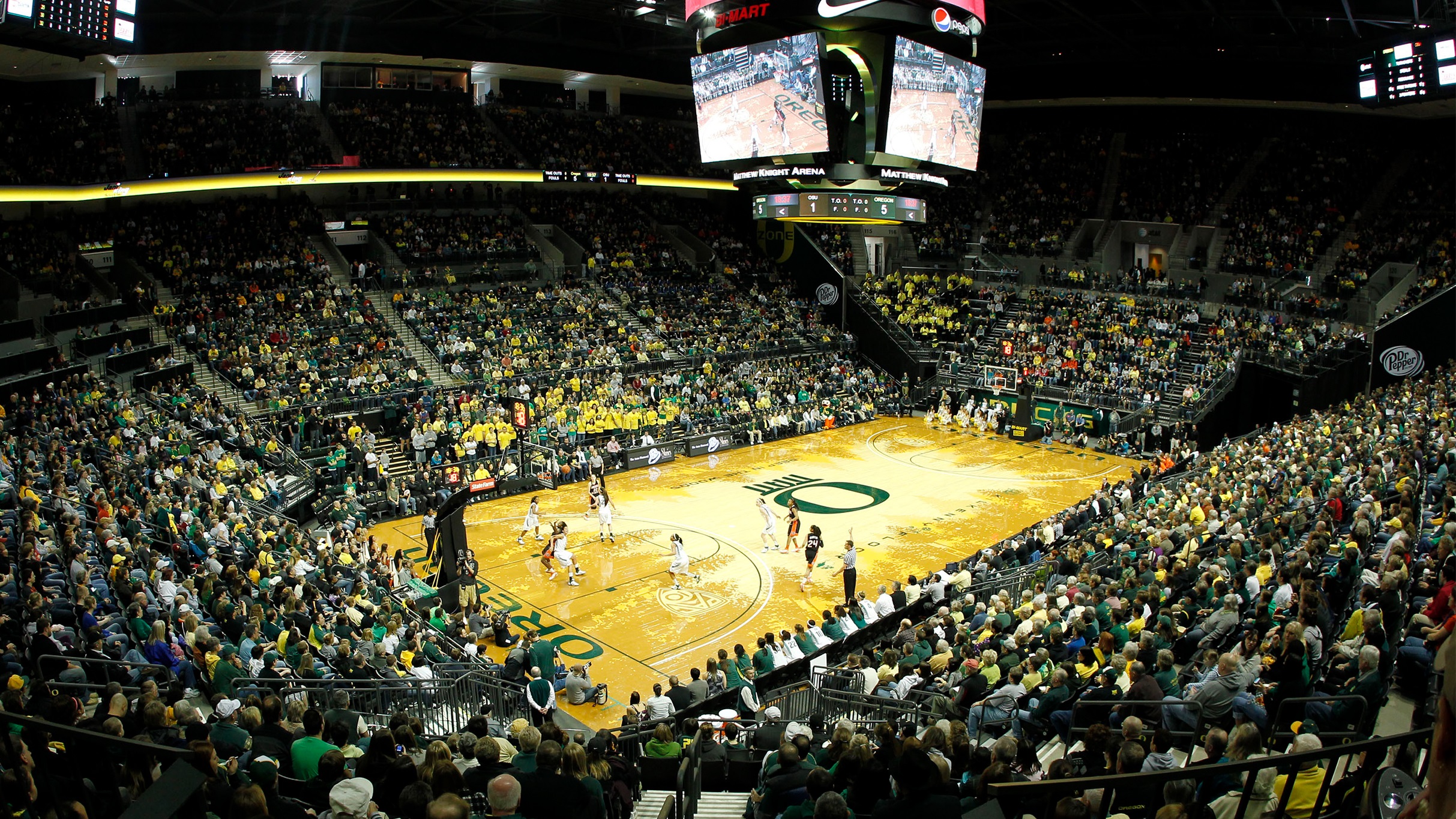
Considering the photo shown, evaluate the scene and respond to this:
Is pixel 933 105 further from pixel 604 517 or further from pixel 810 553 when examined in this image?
pixel 604 517

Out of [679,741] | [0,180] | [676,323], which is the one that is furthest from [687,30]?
[679,741]

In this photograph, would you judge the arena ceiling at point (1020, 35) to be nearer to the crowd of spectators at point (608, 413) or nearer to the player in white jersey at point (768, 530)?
the crowd of spectators at point (608, 413)

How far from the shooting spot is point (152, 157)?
36.0 metres

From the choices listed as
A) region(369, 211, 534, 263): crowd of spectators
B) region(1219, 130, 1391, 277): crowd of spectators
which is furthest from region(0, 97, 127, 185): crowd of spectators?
region(1219, 130, 1391, 277): crowd of spectators

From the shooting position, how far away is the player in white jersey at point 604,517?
24.7m

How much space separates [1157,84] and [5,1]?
1753 inches

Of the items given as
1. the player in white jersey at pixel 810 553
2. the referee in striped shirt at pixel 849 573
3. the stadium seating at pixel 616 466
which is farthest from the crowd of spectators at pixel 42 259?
the referee in striped shirt at pixel 849 573

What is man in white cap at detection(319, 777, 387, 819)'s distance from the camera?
6715mm

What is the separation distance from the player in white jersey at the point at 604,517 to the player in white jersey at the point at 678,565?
2544 mm

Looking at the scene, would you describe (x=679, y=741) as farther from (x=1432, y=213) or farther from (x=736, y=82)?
(x=1432, y=213)

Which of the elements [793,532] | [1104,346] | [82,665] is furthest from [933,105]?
[82,665]

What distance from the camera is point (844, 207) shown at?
2508 centimetres

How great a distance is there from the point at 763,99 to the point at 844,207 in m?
3.19

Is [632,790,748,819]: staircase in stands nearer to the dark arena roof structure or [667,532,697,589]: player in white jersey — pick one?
the dark arena roof structure
